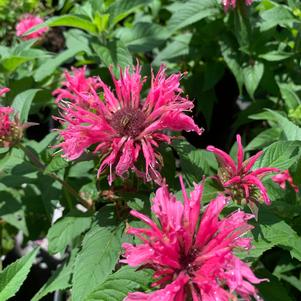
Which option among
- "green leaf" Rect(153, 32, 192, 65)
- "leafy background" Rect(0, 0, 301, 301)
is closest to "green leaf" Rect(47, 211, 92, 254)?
"leafy background" Rect(0, 0, 301, 301)

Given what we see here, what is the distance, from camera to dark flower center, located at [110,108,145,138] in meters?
0.93

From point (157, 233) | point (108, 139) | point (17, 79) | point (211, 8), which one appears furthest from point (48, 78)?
point (157, 233)

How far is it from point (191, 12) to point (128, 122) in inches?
23.0

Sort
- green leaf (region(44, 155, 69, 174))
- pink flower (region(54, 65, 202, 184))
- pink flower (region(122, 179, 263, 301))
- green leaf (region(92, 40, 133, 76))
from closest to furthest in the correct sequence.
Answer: pink flower (region(122, 179, 263, 301)) → pink flower (region(54, 65, 202, 184)) → green leaf (region(44, 155, 69, 174)) → green leaf (region(92, 40, 133, 76))

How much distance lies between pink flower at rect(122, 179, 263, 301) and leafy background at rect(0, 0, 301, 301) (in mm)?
75

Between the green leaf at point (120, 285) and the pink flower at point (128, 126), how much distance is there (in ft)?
0.59

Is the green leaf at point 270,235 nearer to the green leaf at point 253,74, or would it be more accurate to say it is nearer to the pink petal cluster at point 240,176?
the pink petal cluster at point 240,176

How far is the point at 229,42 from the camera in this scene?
1.49 metres

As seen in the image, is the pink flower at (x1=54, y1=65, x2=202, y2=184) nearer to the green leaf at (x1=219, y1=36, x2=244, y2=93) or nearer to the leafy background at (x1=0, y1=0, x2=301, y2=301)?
the leafy background at (x1=0, y1=0, x2=301, y2=301)

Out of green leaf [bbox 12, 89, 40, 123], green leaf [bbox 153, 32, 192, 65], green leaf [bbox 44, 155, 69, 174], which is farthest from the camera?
green leaf [bbox 153, 32, 192, 65]

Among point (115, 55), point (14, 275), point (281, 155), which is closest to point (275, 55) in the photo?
point (115, 55)

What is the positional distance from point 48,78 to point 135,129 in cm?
84

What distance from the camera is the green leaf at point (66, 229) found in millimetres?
1032

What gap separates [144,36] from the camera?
1.46 m
